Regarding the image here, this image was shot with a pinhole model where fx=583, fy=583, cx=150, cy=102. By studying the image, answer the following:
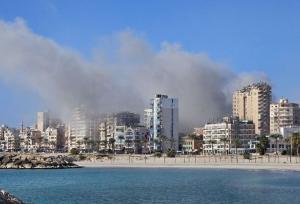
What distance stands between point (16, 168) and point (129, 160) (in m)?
36.6

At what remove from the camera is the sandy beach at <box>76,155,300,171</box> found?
13677cm

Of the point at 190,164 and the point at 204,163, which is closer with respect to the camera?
the point at 204,163

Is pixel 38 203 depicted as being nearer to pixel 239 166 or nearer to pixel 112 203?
pixel 112 203

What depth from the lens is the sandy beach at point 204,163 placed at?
136775 millimetres

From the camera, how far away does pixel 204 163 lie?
155m

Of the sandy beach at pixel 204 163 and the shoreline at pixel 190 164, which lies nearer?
the shoreline at pixel 190 164

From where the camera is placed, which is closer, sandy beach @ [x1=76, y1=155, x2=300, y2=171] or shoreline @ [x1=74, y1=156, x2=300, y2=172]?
shoreline @ [x1=74, y1=156, x2=300, y2=172]

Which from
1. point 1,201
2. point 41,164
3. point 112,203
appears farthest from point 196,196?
point 41,164

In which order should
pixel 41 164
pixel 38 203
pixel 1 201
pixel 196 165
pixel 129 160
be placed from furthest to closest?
1. pixel 129 160
2. pixel 41 164
3. pixel 196 165
4. pixel 38 203
5. pixel 1 201

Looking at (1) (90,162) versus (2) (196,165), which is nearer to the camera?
(2) (196,165)


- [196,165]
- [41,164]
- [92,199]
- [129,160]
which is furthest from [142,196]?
[129,160]

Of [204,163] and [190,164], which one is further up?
[204,163]

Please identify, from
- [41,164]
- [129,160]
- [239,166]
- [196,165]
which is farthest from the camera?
[129,160]

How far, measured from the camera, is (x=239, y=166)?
140375mm
